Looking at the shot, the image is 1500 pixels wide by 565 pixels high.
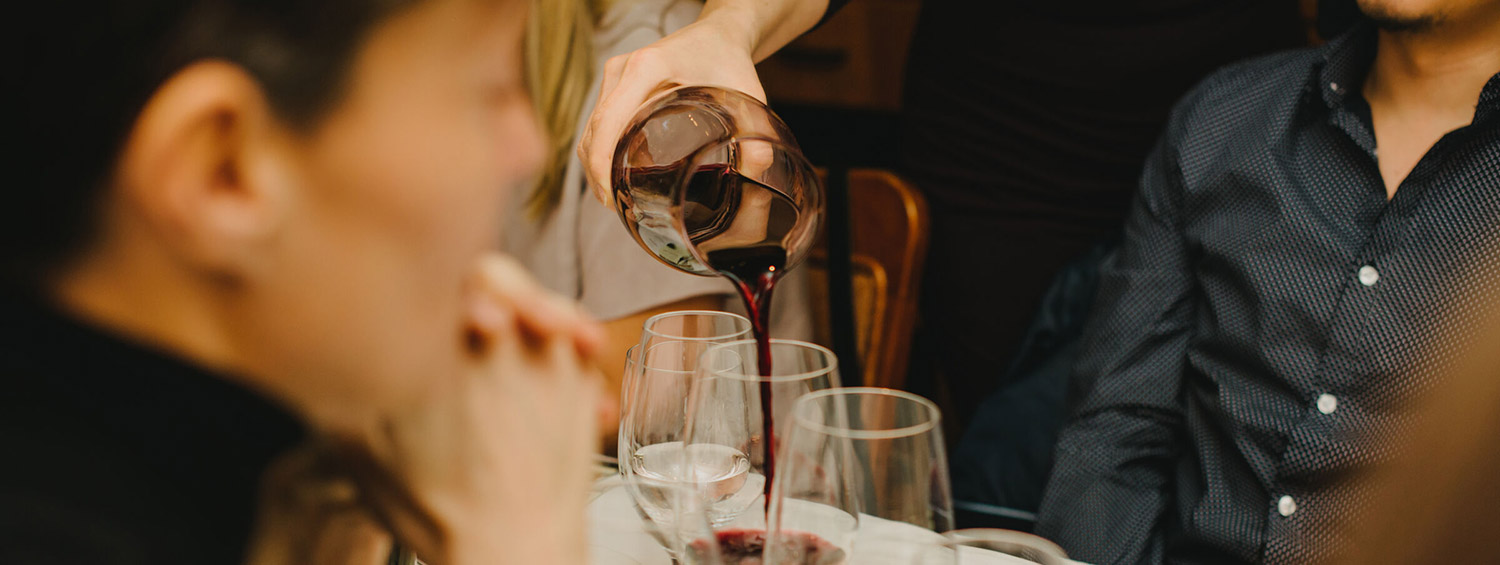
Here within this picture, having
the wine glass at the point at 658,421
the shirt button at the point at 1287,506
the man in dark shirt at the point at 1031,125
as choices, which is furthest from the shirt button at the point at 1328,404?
the wine glass at the point at 658,421

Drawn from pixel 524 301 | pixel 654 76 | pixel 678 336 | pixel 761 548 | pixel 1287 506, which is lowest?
pixel 1287 506

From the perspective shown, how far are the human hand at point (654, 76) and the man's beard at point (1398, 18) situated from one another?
0.79 meters

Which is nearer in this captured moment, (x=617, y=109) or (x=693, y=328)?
(x=693, y=328)

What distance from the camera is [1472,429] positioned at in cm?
32

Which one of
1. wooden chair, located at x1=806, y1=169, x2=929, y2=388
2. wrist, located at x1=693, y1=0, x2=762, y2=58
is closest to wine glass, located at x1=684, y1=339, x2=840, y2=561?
wrist, located at x1=693, y1=0, x2=762, y2=58

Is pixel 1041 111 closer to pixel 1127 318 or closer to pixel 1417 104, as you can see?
pixel 1127 318

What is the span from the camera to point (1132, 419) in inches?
57.8

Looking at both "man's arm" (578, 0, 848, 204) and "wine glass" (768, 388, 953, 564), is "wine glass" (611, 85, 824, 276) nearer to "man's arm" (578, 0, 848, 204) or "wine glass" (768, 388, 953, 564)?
"man's arm" (578, 0, 848, 204)

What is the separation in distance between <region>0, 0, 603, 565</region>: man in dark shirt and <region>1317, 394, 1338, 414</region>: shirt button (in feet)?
3.73

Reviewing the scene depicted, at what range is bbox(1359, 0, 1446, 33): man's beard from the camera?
123 cm

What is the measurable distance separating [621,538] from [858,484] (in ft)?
1.16

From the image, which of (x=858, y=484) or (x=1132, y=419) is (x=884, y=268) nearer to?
(x=1132, y=419)

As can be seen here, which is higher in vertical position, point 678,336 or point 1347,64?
point 1347,64

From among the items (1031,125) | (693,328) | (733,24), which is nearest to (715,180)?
(693,328)
